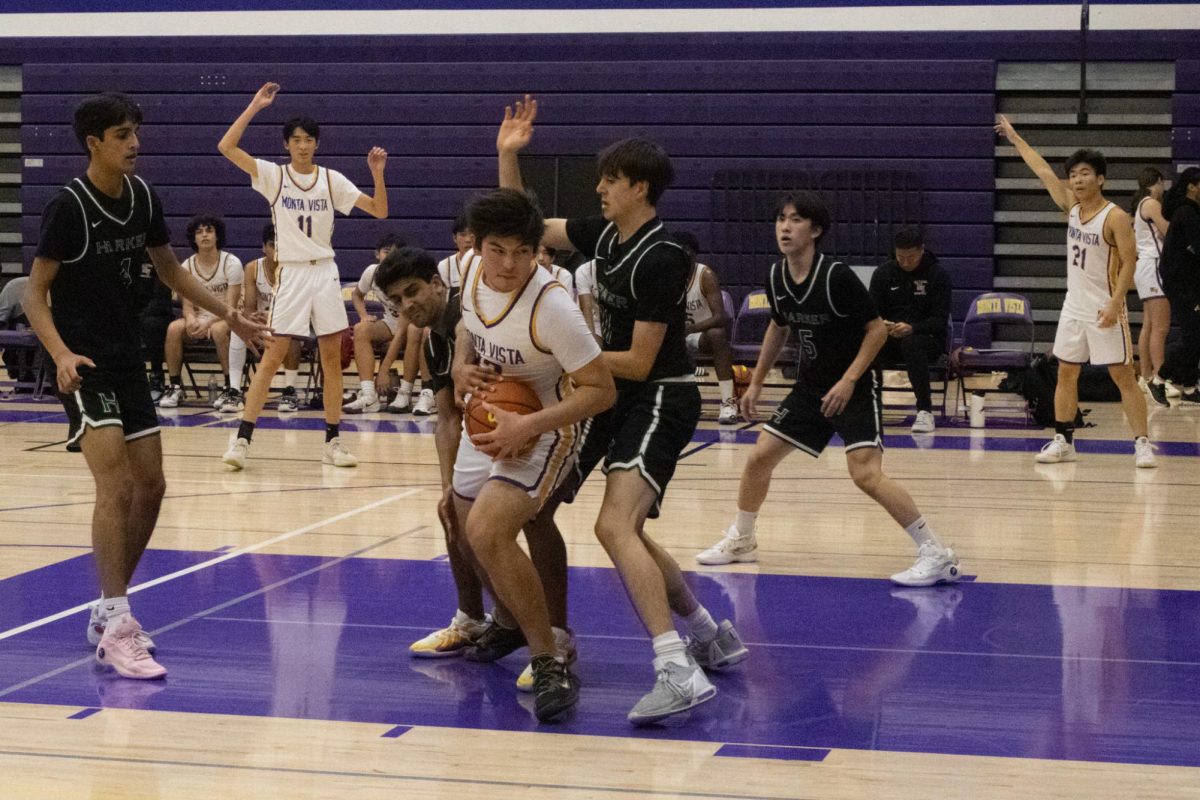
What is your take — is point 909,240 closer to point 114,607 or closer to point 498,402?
point 498,402

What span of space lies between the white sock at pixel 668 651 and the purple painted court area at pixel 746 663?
16cm

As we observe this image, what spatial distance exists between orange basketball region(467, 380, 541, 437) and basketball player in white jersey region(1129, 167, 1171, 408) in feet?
32.3

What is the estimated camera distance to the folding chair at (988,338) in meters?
11.3

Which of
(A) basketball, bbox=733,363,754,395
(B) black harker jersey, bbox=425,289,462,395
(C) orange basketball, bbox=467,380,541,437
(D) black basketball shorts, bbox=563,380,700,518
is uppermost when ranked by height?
(B) black harker jersey, bbox=425,289,462,395

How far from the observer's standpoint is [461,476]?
4227 millimetres

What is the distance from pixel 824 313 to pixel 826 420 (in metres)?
0.47

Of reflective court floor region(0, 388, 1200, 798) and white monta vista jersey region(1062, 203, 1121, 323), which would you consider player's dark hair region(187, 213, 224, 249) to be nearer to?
reflective court floor region(0, 388, 1200, 798)

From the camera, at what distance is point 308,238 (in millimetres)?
9234

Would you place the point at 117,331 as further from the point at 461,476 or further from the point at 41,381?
the point at 41,381

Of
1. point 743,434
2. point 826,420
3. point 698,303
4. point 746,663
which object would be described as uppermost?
point 698,303

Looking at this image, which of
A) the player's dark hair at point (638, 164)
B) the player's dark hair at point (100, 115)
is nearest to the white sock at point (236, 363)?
the player's dark hair at point (100, 115)

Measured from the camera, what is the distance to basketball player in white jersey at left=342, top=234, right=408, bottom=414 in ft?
38.4

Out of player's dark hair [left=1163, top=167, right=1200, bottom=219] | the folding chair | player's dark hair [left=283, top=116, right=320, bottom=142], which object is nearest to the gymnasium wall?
the folding chair

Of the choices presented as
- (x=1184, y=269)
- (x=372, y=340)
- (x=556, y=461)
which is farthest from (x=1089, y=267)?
(x=372, y=340)
